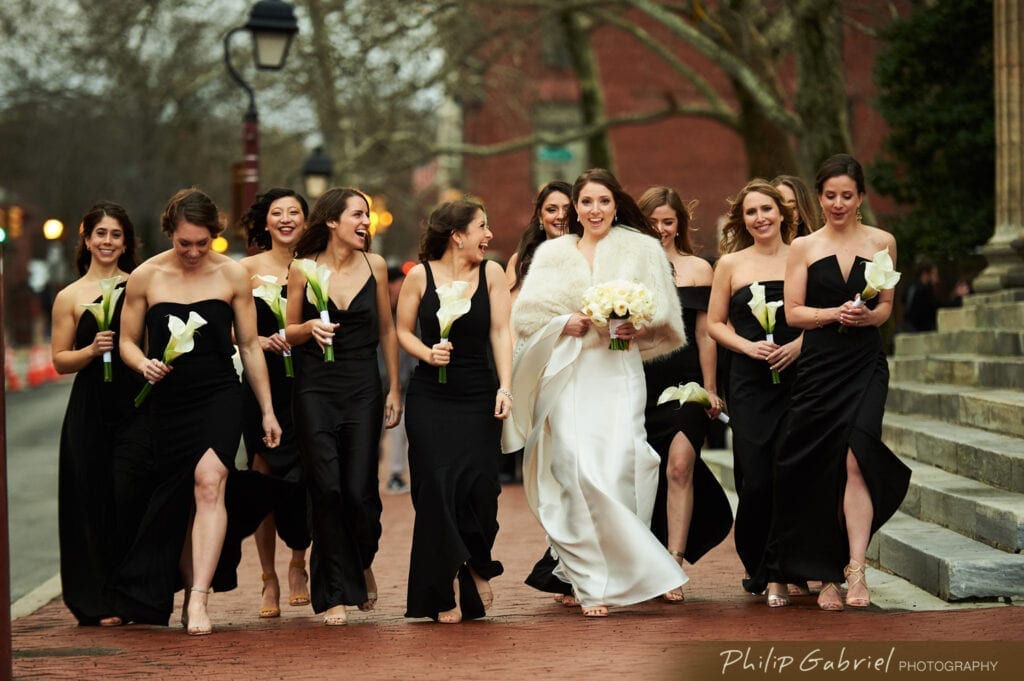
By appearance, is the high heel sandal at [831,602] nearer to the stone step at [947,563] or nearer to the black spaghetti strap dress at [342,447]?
the stone step at [947,563]

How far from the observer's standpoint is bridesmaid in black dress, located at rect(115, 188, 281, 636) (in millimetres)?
9344

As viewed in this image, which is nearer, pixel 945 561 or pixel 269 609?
pixel 945 561

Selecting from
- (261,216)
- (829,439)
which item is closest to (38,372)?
(261,216)

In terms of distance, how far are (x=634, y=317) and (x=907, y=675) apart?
9.87ft

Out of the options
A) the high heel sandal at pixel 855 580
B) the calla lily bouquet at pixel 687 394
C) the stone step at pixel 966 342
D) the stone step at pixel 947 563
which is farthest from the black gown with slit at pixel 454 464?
the stone step at pixel 966 342

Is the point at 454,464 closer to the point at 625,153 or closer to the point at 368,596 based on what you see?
the point at 368,596

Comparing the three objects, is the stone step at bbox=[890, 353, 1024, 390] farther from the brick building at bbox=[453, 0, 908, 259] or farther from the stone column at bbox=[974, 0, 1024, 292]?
the brick building at bbox=[453, 0, 908, 259]

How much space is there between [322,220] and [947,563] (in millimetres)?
3786

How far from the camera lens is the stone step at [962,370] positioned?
41.9ft

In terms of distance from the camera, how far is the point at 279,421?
10273 millimetres

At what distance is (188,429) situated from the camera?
9.38 metres

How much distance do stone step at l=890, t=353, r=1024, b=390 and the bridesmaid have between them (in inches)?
210

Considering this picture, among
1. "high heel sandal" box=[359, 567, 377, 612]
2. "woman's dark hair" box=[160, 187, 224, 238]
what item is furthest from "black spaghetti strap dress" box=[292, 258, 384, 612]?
"woman's dark hair" box=[160, 187, 224, 238]

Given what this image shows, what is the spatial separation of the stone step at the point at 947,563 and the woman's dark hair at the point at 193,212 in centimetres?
410
